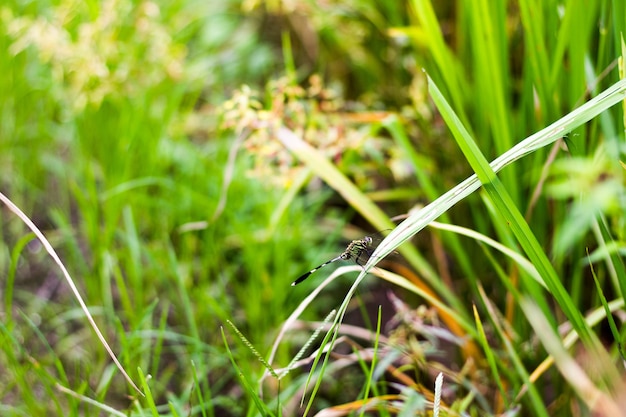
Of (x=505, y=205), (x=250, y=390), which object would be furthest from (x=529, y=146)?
(x=250, y=390)

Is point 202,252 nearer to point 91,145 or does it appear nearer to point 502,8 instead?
point 91,145

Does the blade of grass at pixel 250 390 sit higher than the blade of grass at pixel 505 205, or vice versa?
the blade of grass at pixel 505 205

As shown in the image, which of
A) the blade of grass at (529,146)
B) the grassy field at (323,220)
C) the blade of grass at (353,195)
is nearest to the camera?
the blade of grass at (529,146)

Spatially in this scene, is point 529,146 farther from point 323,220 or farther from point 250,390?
point 323,220

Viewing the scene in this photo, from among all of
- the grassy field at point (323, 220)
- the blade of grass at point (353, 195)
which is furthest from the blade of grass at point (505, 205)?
the blade of grass at point (353, 195)

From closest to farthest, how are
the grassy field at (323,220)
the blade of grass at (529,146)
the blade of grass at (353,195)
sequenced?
the blade of grass at (529,146) → the grassy field at (323,220) → the blade of grass at (353,195)

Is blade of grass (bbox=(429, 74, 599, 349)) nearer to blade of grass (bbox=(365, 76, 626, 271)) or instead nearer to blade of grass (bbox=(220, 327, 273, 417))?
blade of grass (bbox=(365, 76, 626, 271))

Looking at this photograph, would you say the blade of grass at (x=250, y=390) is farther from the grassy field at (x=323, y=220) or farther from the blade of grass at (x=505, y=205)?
the blade of grass at (x=505, y=205)

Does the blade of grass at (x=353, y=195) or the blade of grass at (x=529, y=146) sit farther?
the blade of grass at (x=353, y=195)

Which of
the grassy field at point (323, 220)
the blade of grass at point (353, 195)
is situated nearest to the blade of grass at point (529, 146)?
the grassy field at point (323, 220)
